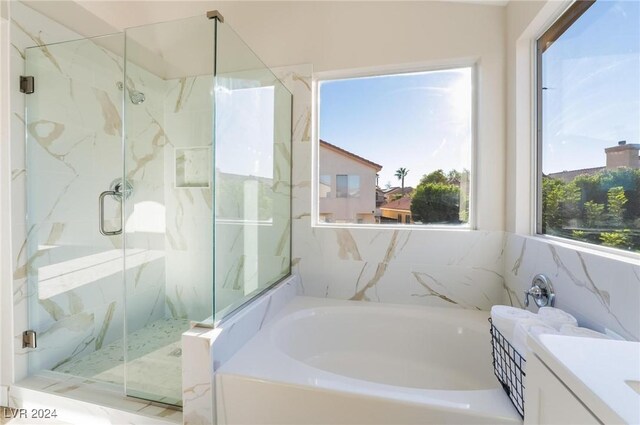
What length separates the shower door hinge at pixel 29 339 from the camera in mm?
1692

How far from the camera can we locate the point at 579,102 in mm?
1392

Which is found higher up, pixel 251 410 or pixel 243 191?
pixel 243 191

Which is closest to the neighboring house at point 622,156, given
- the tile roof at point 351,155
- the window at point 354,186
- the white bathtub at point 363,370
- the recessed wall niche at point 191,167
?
the white bathtub at point 363,370

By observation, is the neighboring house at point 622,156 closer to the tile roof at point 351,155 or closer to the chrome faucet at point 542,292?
the chrome faucet at point 542,292

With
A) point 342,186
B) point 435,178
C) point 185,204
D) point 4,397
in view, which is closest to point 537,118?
point 435,178

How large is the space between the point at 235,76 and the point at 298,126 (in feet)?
2.16

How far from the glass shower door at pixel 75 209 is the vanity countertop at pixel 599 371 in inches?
77.1

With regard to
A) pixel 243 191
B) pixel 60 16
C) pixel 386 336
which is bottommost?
pixel 386 336

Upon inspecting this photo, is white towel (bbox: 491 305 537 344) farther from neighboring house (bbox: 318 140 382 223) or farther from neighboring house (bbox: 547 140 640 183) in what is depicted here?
neighboring house (bbox: 318 140 382 223)

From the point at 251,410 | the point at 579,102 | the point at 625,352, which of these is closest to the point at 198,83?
the point at 251,410

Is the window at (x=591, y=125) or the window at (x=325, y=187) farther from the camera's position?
the window at (x=325, y=187)

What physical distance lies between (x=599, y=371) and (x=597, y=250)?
0.95 meters

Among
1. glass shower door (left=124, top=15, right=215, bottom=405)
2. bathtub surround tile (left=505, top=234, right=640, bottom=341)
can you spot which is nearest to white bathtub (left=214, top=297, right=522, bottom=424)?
bathtub surround tile (left=505, top=234, right=640, bottom=341)

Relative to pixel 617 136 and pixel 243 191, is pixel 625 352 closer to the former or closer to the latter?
pixel 617 136
